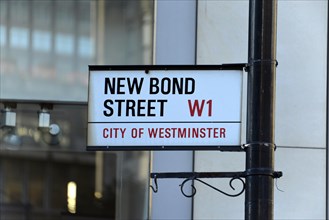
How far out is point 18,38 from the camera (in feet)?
29.1

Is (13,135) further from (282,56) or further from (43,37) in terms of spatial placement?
(282,56)

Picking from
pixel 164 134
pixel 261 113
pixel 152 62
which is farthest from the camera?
pixel 152 62

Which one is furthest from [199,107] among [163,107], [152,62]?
[152,62]

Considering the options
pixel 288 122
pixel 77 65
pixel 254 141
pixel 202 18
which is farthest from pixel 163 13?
pixel 254 141

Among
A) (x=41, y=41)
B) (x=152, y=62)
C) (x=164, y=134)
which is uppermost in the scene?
(x=41, y=41)

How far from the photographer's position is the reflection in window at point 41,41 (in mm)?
8891

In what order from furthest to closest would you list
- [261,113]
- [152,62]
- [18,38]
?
[18,38] → [152,62] → [261,113]

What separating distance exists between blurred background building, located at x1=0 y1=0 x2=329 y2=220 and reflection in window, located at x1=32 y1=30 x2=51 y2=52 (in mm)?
11

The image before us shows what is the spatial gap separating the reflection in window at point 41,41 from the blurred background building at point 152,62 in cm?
1

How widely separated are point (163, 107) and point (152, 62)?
3563mm

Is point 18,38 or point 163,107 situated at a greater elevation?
point 18,38

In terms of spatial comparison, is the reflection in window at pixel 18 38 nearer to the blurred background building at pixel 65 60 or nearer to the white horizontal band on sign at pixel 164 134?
the blurred background building at pixel 65 60

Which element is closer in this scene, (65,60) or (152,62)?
(152,62)

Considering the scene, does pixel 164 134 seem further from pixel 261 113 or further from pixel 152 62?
pixel 152 62
